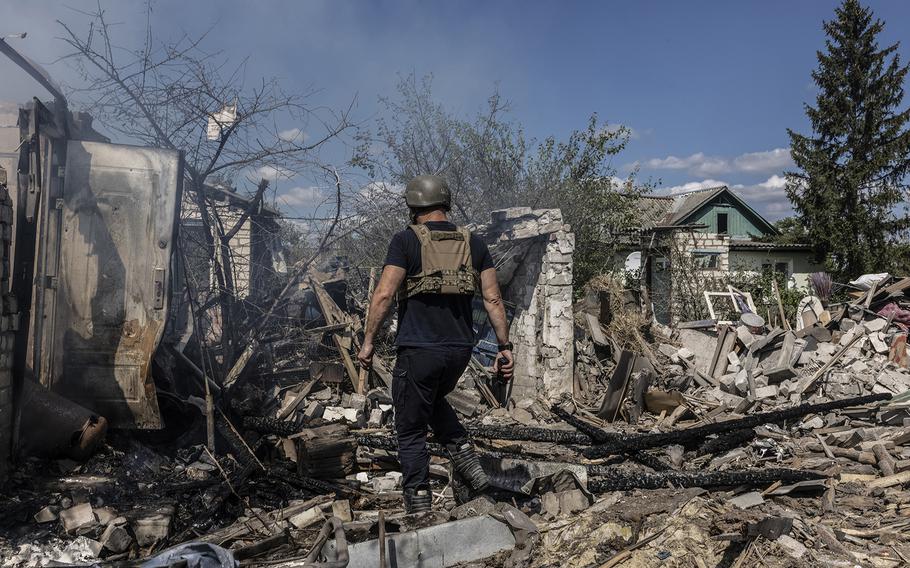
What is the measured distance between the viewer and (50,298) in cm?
472

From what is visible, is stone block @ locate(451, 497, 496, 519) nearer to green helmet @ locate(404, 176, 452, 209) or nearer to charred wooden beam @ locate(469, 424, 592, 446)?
green helmet @ locate(404, 176, 452, 209)

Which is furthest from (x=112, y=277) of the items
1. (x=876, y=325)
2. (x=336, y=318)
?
(x=876, y=325)

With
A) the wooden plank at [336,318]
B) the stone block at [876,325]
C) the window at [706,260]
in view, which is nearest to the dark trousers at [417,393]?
the wooden plank at [336,318]

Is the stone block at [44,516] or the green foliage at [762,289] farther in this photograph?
the green foliage at [762,289]

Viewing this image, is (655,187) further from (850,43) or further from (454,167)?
(850,43)

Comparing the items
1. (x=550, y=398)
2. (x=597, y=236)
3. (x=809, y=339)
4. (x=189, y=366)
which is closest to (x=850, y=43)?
(x=597, y=236)

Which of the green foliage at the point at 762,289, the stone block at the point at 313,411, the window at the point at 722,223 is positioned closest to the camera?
the stone block at the point at 313,411

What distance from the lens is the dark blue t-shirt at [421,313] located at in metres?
3.58

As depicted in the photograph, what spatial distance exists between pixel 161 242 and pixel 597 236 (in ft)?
43.3

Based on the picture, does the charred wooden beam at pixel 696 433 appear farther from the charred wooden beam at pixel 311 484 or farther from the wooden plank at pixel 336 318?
the wooden plank at pixel 336 318

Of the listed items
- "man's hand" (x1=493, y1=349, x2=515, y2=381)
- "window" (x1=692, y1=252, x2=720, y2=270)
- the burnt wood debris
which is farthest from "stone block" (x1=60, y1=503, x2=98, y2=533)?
"window" (x1=692, y1=252, x2=720, y2=270)

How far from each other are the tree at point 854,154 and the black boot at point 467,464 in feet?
76.4

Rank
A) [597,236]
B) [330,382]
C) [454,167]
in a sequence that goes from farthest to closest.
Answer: [597,236] < [454,167] < [330,382]

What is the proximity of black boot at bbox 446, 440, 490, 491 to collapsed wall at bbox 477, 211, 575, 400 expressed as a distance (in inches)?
207
